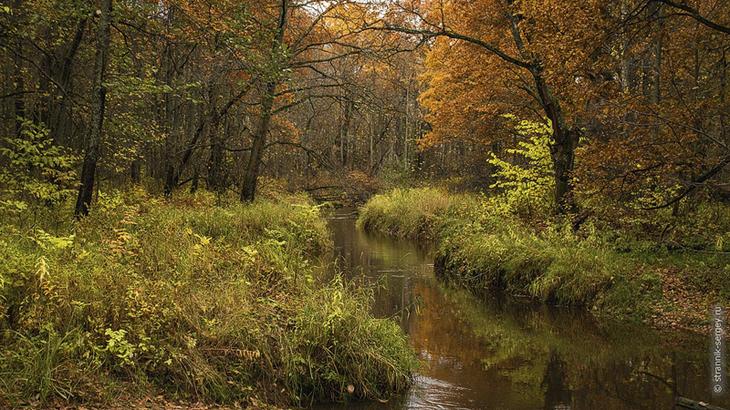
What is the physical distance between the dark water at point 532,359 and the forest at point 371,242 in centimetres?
5

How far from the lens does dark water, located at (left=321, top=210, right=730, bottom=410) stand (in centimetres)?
712

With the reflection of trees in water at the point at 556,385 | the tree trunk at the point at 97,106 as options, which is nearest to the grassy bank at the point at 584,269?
the reflection of trees in water at the point at 556,385

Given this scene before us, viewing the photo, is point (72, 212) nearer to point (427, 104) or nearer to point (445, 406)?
point (445, 406)

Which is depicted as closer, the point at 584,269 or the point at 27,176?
the point at 27,176

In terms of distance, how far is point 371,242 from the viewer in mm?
21812

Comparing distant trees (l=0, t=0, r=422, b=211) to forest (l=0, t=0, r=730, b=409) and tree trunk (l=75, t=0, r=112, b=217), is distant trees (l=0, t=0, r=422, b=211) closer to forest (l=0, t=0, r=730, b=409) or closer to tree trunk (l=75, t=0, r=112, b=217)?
tree trunk (l=75, t=0, r=112, b=217)

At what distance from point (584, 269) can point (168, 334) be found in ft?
28.8

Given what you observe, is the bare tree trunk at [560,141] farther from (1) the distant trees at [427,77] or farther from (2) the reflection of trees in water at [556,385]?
(2) the reflection of trees in water at [556,385]

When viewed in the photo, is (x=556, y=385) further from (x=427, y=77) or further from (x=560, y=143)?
(x=427, y=77)

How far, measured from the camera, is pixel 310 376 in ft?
21.8

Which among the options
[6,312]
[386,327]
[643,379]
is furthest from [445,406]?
[6,312]

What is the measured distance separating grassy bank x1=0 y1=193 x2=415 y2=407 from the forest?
3 centimetres

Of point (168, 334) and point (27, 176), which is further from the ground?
point (27, 176)

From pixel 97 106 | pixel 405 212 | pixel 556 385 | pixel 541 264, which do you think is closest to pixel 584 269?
pixel 541 264
